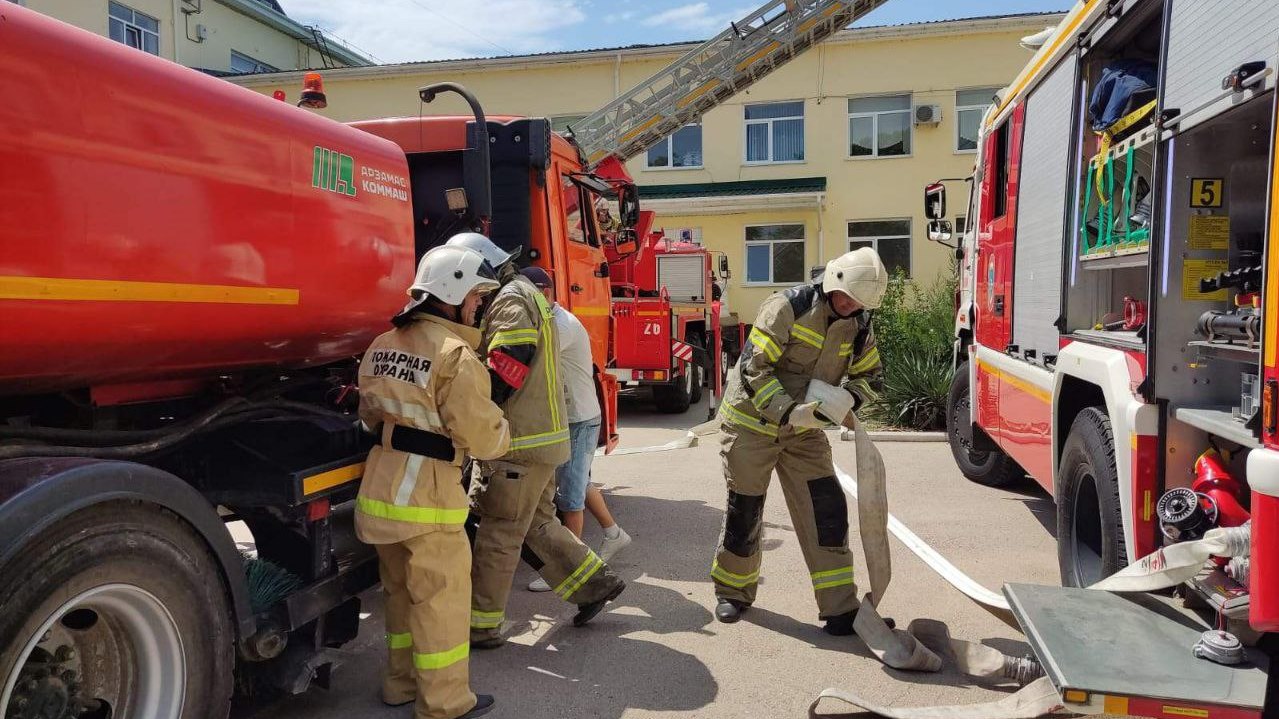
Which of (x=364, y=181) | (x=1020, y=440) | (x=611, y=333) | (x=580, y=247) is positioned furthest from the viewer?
(x=611, y=333)

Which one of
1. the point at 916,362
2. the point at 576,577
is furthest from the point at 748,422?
the point at 916,362

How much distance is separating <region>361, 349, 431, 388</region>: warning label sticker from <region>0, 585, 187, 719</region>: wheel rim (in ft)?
3.27

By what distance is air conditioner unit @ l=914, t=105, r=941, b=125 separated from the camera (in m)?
18.0

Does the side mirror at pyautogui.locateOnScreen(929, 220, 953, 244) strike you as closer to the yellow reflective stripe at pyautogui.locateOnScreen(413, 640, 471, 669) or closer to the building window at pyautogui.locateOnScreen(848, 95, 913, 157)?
the yellow reflective stripe at pyautogui.locateOnScreen(413, 640, 471, 669)

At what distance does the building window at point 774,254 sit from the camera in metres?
19.1

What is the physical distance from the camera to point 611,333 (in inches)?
265

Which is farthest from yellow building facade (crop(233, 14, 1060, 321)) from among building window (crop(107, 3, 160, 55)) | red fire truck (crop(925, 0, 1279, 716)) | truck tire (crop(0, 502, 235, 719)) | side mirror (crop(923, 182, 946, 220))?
truck tire (crop(0, 502, 235, 719))

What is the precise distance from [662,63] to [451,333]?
1731cm

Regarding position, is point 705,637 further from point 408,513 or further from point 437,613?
point 408,513

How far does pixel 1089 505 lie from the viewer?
3793mm

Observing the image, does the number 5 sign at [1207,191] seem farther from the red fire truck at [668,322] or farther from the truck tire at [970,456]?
the red fire truck at [668,322]

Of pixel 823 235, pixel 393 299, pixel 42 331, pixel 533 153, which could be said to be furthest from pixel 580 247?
pixel 823 235

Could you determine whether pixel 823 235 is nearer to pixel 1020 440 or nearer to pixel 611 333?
pixel 611 333

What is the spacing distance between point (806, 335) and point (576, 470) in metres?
1.55
